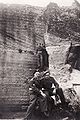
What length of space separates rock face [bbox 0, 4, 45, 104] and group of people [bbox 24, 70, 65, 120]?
40.8 inches

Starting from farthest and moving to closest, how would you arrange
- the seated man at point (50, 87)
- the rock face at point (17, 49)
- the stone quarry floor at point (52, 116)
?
1. the rock face at point (17, 49)
2. the seated man at point (50, 87)
3. the stone quarry floor at point (52, 116)

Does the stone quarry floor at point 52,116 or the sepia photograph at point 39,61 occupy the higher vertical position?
the sepia photograph at point 39,61

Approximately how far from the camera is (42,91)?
7.89 metres

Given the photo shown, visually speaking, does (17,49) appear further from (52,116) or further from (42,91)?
(52,116)

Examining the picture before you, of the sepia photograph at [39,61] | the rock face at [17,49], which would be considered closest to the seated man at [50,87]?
the sepia photograph at [39,61]

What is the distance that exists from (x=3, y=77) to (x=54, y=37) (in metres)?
3.33

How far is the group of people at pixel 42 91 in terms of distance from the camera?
7.60 m

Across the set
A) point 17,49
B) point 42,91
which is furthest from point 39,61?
point 42,91

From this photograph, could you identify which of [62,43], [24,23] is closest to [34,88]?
[62,43]

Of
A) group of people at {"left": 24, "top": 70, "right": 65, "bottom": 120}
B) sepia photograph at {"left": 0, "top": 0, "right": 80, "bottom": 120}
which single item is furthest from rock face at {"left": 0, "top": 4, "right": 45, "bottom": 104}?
group of people at {"left": 24, "top": 70, "right": 65, "bottom": 120}

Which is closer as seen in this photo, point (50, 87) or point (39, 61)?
point (50, 87)

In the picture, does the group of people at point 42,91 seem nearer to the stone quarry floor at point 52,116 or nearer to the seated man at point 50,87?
the seated man at point 50,87

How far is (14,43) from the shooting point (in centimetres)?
1025

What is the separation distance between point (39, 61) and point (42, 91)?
2.06m
